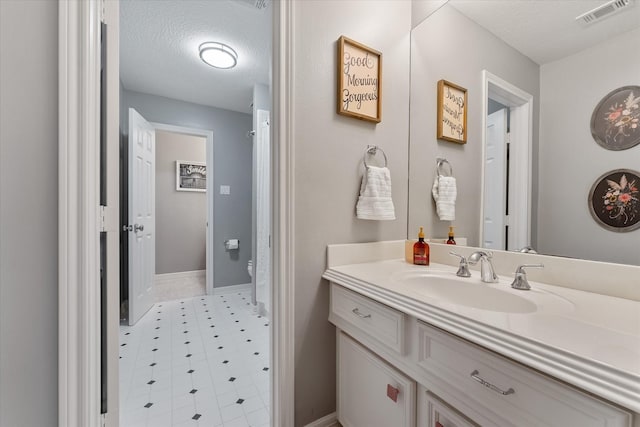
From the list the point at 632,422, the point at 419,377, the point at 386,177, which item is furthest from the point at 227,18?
the point at 632,422

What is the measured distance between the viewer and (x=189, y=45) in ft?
6.87

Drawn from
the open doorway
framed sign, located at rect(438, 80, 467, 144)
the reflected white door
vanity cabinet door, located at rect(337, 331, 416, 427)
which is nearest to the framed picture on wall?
the open doorway

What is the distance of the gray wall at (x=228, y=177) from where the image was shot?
3.19 m

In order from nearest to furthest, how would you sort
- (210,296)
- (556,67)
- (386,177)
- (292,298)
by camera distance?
(556,67), (292,298), (386,177), (210,296)

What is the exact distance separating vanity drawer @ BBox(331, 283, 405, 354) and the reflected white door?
0.62 metres

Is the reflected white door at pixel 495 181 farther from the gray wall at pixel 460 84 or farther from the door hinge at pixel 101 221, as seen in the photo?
the door hinge at pixel 101 221

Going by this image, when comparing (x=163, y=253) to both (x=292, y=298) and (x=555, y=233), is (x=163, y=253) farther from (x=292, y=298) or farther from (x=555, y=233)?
(x=555, y=233)

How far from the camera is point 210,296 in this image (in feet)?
10.5

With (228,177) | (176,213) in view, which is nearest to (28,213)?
(228,177)

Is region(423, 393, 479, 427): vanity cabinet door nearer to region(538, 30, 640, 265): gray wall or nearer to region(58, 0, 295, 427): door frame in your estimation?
region(538, 30, 640, 265): gray wall

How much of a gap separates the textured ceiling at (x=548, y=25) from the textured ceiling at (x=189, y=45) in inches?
45.0

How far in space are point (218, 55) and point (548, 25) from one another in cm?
221

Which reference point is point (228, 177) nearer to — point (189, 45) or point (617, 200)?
point (189, 45)

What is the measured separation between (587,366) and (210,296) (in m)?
3.41
